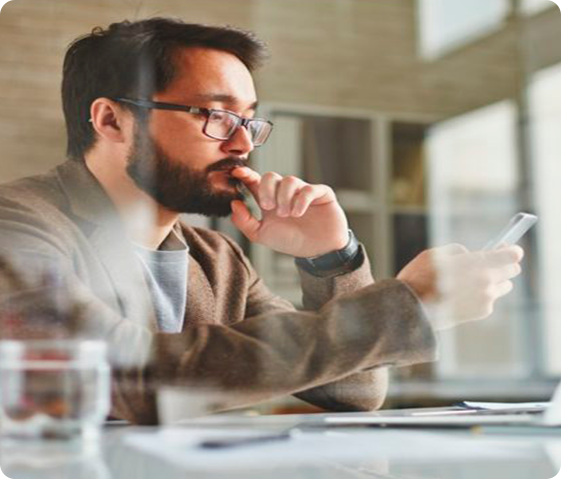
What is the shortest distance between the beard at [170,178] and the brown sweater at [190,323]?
6 cm

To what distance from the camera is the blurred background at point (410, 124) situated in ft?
A: 3.72

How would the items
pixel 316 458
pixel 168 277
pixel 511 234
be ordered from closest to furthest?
pixel 316 458
pixel 168 277
pixel 511 234

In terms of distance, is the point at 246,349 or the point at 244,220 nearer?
the point at 246,349

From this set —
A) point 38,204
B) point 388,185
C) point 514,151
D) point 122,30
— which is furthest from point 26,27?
point 514,151

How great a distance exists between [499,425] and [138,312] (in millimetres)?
463

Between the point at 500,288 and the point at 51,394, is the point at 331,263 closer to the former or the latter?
the point at 500,288

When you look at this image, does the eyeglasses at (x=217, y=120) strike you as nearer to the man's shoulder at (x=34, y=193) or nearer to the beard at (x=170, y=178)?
the beard at (x=170, y=178)

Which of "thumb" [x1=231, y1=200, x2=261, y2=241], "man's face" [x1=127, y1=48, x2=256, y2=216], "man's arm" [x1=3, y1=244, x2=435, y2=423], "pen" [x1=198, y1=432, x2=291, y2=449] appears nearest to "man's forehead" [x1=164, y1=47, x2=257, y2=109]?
"man's face" [x1=127, y1=48, x2=256, y2=216]

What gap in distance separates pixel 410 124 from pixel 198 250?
1.31 m

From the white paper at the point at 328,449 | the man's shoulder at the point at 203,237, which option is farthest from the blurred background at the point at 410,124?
the white paper at the point at 328,449

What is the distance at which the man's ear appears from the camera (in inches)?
42.9

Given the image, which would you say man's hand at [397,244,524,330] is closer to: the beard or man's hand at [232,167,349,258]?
man's hand at [232,167,349,258]

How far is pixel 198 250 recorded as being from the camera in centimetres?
115

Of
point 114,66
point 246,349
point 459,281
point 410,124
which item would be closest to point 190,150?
point 114,66
